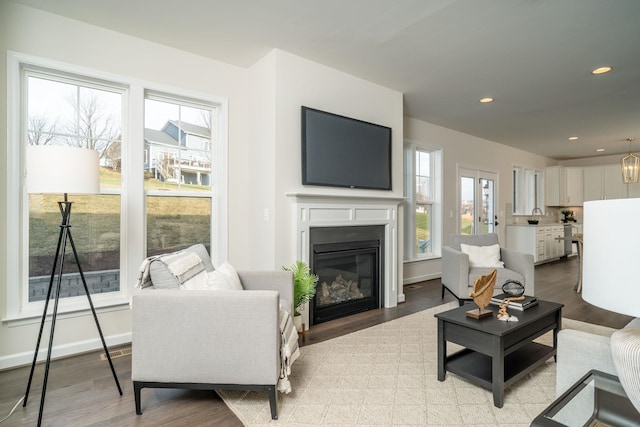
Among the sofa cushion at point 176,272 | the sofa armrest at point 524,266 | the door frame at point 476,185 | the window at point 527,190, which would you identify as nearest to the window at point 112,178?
the sofa cushion at point 176,272

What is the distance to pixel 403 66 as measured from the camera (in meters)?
3.49

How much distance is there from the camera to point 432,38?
290cm

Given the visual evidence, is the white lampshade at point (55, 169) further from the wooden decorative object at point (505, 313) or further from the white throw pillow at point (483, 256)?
the white throw pillow at point (483, 256)

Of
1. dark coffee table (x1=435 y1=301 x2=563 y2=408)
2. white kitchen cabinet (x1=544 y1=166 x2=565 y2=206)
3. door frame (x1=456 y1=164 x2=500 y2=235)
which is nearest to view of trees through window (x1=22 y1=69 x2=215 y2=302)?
dark coffee table (x1=435 y1=301 x2=563 y2=408)

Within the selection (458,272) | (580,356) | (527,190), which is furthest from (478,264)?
(527,190)

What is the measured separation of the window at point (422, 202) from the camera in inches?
209

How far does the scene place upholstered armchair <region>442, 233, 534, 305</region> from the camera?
12.0 ft

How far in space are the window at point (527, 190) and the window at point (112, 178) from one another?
22.8 feet

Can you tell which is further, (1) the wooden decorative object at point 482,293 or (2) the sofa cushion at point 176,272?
(1) the wooden decorative object at point 482,293

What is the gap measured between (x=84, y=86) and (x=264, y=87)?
150 centimetres

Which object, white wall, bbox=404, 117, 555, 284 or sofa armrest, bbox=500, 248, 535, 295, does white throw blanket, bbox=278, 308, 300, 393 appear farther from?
white wall, bbox=404, 117, 555, 284

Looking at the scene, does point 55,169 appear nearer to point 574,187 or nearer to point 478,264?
point 478,264

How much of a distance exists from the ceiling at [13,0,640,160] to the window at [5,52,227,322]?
542 millimetres

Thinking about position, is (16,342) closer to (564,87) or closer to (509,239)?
(564,87)
